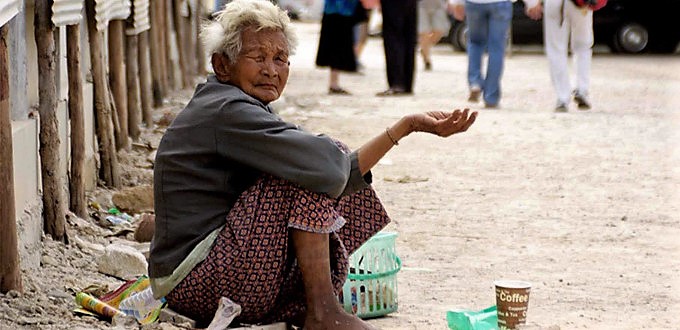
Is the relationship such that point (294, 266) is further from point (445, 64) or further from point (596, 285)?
point (445, 64)

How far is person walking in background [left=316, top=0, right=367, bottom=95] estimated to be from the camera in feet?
43.7

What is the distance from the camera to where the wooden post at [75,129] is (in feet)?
20.4

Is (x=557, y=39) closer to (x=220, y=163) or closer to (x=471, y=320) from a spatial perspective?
(x=471, y=320)

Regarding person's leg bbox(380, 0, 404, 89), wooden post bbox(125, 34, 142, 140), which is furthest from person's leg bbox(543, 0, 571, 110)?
wooden post bbox(125, 34, 142, 140)

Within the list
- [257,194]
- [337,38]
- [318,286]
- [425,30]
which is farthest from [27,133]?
[425,30]

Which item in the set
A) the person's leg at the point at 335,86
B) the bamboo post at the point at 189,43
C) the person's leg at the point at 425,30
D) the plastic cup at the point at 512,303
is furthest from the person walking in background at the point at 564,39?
the plastic cup at the point at 512,303

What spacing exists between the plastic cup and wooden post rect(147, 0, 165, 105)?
6.37 metres

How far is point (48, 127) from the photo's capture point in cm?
561

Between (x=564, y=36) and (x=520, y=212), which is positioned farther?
(x=564, y=36)

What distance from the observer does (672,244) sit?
6.29 metres

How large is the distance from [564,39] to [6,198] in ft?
25.1

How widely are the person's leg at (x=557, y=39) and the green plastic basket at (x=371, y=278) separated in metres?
6.91

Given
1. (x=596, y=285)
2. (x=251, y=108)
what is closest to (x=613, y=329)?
(x=596, y=285)

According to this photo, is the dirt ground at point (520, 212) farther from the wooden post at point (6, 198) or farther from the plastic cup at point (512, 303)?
the plastic cup at point (512, 303)
